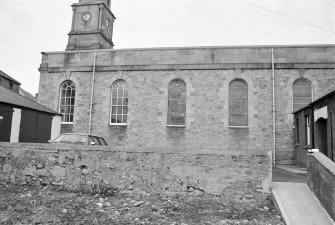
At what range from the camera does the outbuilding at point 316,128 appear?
11562mm

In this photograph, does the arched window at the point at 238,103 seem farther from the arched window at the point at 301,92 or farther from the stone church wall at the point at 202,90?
the arched window at the point at 301,92

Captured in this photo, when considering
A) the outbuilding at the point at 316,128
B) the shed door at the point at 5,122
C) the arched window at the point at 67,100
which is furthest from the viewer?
the arched window at the point at 67,100

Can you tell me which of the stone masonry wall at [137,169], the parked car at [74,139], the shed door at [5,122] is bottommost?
the stone masonry wall at [137,169]

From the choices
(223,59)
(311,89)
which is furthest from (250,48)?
(311,89)

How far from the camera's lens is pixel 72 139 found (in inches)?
426

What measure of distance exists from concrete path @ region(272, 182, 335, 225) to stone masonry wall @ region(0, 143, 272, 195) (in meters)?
0.44

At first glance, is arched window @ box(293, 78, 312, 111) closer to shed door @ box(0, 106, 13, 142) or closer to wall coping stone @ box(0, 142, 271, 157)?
wall coping stone @ box(0, 142, 271, 157)

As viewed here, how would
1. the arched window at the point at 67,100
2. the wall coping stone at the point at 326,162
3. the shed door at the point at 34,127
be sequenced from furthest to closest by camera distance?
the arched window at the point at 67,100 → the shed door at the point at 34,127 → the wall coping stone at the point at 326,162

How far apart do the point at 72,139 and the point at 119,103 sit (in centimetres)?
753

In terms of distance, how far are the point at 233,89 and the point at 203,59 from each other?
2454 millimetres

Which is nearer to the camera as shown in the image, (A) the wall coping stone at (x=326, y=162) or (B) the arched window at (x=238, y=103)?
(A) the wall coping stone at (x=326, y=162)

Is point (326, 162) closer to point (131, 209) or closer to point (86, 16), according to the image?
point (131, 209)

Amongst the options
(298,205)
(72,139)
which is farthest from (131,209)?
(72,139)

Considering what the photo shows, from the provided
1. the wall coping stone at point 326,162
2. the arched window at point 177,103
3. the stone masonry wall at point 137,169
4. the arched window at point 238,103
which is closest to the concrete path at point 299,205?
the stone masonry wall at point 137,169
